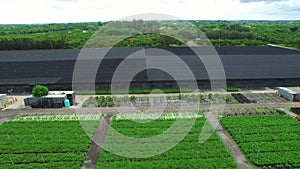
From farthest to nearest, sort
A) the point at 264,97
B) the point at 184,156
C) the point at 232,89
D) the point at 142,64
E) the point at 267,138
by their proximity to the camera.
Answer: the point at 142,64 < the point at 232,89 < the point at 264,97 < the point at 267,138 < the point at 184,156

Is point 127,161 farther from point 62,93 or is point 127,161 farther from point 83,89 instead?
point 83,89

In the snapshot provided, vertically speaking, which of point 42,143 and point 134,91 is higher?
point 134,91

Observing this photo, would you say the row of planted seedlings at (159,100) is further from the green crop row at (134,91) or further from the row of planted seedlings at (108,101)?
the green crop row at (134,91)

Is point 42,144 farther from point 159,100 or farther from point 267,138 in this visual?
point 267,138

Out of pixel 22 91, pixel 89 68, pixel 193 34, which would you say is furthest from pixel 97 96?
pixel 193 34

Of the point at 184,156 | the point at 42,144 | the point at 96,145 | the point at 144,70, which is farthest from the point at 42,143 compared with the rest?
the point at 144,70

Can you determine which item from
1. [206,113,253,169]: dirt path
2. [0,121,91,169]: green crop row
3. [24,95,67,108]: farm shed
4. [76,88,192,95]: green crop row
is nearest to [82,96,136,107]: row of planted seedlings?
[76,88,192,95]: green crop row
